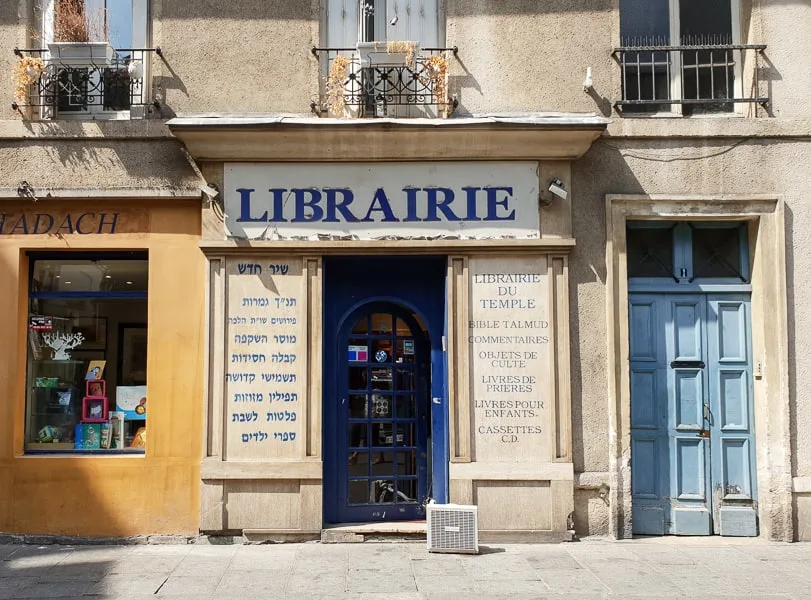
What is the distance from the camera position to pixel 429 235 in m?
7.55

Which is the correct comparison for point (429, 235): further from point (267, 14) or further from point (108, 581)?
point (108, 581)

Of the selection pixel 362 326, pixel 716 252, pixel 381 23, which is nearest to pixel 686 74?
pixel 716 252

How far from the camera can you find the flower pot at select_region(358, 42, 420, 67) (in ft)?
25.2

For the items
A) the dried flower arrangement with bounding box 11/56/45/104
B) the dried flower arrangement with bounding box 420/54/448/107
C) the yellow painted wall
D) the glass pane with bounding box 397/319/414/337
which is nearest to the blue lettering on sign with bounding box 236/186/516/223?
the yellow painted wall

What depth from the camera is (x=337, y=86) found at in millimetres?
7711

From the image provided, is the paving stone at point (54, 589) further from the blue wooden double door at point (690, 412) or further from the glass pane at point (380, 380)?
the blue wooden double door at point (690, 412)

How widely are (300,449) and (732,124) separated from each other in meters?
5.33

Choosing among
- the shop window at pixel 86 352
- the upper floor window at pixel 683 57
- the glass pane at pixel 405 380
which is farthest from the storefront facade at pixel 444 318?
the upper floor window at pixel 683 57

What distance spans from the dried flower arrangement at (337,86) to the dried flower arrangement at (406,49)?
0.47 m

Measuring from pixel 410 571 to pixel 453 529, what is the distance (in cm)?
64

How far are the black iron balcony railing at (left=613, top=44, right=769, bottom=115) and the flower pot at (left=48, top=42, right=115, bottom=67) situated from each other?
5210 millimetres

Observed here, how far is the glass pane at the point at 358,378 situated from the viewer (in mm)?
7938

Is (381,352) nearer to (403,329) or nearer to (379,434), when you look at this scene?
(403,329)

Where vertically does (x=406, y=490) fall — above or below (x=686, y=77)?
below
